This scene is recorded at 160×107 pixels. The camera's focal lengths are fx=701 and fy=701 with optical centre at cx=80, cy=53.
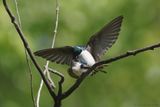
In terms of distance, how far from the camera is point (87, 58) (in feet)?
5.20

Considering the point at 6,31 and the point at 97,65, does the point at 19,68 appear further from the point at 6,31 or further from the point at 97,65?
the point at 97,65

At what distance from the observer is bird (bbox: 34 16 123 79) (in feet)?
5.10

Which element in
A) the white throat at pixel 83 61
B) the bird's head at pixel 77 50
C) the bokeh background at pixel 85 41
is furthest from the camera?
the bokeh background at pixel 85 41

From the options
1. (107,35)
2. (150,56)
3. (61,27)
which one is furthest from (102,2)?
(107,35)

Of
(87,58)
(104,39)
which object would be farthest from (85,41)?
(87,58)

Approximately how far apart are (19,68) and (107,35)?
8.17ft

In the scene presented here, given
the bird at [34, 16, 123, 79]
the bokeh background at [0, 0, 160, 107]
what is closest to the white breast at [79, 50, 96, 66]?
the bird at [34, 16, 123, 79]

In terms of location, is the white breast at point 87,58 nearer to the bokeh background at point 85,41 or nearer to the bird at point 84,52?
the bird at point 84,52

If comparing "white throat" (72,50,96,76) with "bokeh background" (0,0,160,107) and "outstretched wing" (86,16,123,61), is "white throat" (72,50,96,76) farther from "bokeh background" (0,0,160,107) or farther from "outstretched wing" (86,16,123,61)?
"bokeh background" (0,0,160,107)

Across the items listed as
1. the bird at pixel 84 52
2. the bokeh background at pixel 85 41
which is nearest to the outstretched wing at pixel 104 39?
the bird at pixel 84 52

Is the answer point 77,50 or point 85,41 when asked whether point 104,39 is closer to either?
point 77,50

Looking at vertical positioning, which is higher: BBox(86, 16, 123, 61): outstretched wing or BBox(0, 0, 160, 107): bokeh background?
BBox(86, 16, 123, 61): outstretched wing

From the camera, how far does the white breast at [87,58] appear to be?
5.13 feet

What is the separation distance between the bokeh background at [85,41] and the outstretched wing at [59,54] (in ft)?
6.80
